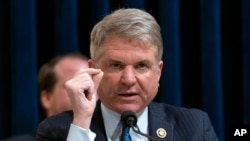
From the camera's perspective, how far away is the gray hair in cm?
137

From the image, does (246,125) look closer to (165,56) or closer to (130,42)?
(165,56)

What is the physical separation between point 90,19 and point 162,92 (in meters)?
0.41

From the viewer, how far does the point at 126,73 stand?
1.35 m

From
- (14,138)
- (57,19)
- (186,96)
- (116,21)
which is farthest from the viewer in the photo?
(186,96)

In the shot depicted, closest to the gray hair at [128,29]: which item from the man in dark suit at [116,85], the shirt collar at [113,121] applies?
the man in dark suit at [116,85]

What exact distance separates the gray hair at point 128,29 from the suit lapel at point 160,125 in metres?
0.19

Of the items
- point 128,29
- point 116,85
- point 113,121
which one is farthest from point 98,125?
point 128,29

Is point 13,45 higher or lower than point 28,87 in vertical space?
higher

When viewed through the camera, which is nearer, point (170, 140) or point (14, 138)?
point (170, 140)

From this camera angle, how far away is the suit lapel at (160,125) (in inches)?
56.8

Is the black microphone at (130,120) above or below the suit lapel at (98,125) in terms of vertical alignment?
above

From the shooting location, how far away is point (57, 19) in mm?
2088

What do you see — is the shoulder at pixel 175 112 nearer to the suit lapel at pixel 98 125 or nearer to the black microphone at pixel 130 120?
the suit lapel at pixel 98 125

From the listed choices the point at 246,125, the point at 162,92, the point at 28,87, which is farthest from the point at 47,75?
the point at 246,125
